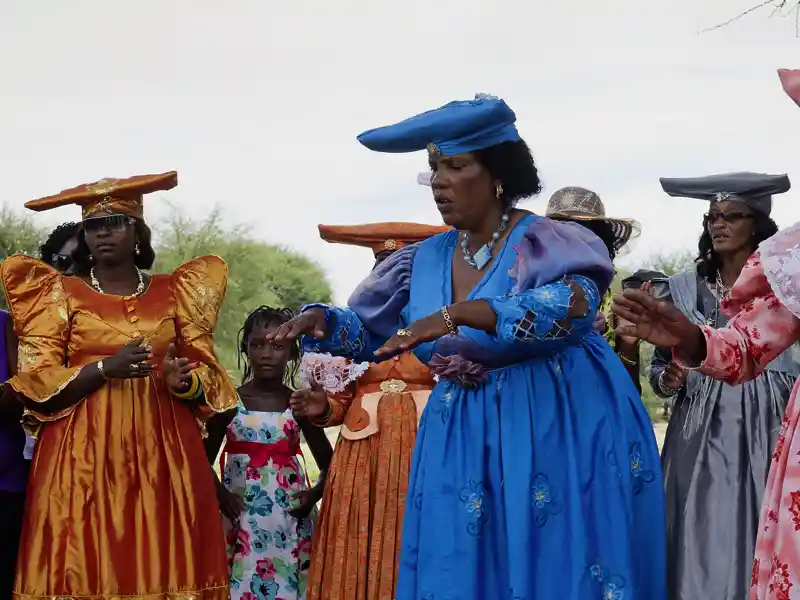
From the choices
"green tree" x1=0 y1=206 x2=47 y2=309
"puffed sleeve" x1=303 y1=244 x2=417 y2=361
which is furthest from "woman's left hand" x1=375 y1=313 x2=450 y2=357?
"green tree" x1=0 y1=206 x2=47 y2=309

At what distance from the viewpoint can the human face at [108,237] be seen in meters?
5.46

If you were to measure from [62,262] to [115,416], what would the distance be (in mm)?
1512

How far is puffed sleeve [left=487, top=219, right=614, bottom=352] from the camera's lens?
136 inches

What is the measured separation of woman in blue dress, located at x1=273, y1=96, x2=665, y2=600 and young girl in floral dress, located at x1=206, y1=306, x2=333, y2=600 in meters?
2.17

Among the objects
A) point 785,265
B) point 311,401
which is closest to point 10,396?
point 311,401

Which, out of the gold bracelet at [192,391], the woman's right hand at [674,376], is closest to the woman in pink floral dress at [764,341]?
the woman's right hand at [674,376]

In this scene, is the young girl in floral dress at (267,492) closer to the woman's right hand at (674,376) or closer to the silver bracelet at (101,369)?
the silver bracelet at (101,369)

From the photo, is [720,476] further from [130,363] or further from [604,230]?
[130,363]

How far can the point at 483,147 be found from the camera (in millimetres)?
3930

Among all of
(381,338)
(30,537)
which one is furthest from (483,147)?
(30,537)

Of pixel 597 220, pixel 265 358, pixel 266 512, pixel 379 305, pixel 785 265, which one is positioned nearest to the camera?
pixel 785 265

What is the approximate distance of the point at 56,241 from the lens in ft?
21.8

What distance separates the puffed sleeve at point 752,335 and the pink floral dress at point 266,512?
130 inches

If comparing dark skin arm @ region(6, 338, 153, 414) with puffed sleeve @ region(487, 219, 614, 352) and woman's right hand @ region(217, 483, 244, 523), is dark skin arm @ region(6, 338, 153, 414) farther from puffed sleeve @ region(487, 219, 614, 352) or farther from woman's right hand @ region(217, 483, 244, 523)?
puffed sleeve @ region(487, 219, 614, 352)
